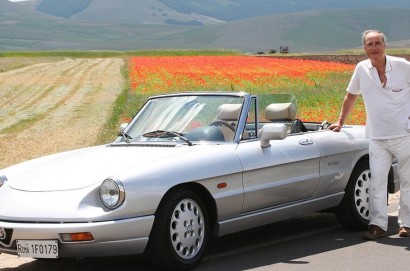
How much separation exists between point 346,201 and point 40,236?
3.09 m

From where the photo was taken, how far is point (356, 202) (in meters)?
7.50

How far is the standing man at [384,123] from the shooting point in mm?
6996

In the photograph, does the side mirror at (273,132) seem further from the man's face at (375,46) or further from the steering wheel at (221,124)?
the man's face at (375,46)

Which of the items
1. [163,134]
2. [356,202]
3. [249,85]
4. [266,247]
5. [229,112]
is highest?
[229,112]

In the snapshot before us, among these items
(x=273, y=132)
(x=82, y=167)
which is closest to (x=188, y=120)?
(x=273, y=132)

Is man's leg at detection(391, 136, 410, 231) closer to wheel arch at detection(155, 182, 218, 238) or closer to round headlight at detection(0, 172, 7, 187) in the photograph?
wheel arch at detection(155, 182, 218, 238)

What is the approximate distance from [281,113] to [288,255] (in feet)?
5.11

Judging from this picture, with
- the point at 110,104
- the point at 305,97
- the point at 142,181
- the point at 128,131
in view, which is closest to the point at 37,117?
the point at 110,104

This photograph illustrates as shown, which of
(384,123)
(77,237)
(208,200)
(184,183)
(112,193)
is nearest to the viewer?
(77,237)

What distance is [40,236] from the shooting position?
5.44 meters

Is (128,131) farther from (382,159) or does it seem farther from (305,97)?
(305,97)

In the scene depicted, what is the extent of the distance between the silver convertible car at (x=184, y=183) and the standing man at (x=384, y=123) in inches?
15.9

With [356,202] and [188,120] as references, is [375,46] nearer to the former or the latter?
[356,202]

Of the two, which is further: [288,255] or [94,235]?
[288,255]
